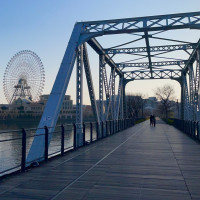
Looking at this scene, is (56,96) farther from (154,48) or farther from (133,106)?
(133,106)

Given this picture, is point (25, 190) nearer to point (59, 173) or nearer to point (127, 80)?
point (59, 173)

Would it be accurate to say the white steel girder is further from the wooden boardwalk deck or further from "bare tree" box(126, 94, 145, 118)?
"bare tree" box(126, 94, 145, 118)

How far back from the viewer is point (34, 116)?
87.0 m

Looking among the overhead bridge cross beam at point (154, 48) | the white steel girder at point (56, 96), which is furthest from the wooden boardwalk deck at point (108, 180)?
the overhead bridge cross beam at point (154, 48)

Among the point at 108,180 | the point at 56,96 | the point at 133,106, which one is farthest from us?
the point at 133,106

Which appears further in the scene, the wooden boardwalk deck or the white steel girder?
the white steel girder

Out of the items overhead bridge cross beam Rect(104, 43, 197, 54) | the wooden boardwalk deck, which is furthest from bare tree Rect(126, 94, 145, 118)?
the wooden boardwalk deck

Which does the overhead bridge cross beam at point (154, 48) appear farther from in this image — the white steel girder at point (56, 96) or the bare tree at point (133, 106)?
the bare tree at point (133, 106)

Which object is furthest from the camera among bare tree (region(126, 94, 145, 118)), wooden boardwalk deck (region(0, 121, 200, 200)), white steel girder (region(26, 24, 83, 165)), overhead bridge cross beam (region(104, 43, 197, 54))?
bare tree (region(126, 94, 145, 118))

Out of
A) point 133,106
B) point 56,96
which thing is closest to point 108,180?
point 56,96

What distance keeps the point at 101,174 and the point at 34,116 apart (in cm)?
8343

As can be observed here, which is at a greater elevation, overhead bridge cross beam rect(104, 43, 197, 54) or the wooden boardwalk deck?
overhead bridge cross beam rect(104, 43, 197, 54)

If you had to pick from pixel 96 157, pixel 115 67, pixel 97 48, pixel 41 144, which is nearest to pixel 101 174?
pixel 96 157

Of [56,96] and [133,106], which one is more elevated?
[133,106]
